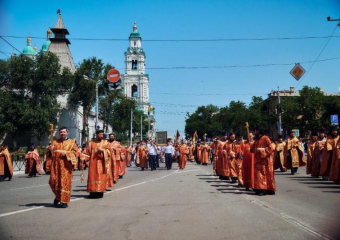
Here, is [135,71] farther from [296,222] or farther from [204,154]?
[296,222]

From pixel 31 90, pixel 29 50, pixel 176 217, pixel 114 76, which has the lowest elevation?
pixel 176 217

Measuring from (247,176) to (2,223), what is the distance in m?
7.10

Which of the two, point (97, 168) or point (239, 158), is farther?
point (239, 158)

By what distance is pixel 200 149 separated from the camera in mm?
33125

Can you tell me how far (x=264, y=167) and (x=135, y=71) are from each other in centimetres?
10078

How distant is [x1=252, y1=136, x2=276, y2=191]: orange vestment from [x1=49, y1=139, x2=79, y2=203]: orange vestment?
5.00 metres

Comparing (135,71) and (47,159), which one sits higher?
(135,71)

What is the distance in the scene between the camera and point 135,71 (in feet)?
358

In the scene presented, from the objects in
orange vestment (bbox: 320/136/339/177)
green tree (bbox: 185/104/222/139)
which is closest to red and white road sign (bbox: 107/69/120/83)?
orange vestment (bbox: 320/136/339/177)

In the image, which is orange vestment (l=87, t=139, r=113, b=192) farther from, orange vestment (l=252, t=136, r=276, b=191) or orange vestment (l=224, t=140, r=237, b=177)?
orange vestment (l=224, t=140, r=237, b=177)

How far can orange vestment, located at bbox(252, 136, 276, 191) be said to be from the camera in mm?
10273

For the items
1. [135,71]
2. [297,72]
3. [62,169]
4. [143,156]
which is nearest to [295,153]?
[297,72]

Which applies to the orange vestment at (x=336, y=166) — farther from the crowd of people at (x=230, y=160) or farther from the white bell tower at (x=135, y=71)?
the white bell tower at (x=135, y=71)

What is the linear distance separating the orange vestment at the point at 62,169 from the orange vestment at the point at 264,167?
16.4 ft
